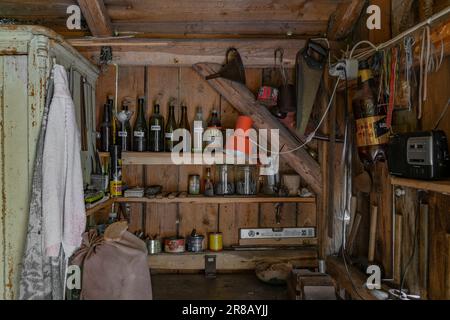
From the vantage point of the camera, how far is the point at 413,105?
1.24 metres

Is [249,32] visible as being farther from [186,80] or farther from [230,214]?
[230,214]

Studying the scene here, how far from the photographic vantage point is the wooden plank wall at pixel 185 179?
1911mm

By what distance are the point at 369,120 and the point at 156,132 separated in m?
1.12

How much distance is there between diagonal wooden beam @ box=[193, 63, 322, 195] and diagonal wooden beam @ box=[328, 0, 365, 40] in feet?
1.79

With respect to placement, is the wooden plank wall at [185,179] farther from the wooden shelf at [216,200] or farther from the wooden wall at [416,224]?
the wooden wall at [416,224]

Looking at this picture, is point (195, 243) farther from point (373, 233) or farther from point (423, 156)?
point (423, 156)

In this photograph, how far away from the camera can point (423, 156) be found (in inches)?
39.4

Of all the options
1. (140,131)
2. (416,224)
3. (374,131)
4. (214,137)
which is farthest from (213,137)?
(416,224)

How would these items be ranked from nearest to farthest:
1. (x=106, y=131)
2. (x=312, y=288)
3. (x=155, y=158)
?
(x=312, y=288) → (x=155, y=158) → (x=106, y=131)

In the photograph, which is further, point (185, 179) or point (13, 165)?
point (185, 179)

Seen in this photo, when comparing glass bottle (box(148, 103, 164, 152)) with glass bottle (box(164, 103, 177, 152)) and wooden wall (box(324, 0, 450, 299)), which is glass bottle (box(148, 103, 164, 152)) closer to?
glass bottle (box(164, 103, 177, 152))

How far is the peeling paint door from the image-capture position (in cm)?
115

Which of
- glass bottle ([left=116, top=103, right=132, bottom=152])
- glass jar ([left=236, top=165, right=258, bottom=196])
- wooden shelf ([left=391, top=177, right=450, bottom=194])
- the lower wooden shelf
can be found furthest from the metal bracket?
wooden shelf ([left=391, top=177, right=450, bottom=194])
